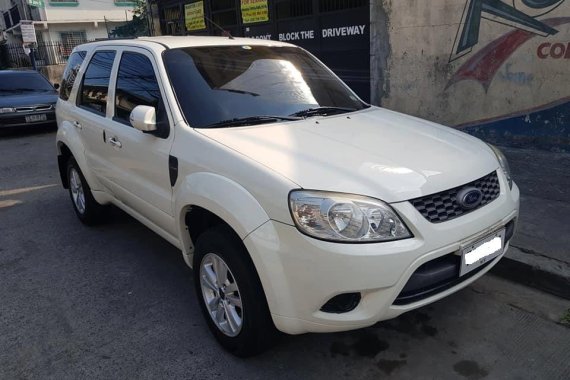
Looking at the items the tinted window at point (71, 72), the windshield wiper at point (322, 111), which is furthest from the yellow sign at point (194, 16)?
the windshield wiper at point (322, 111)

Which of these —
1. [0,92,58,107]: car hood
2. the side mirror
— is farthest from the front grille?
[0,92,58,107]: car hood

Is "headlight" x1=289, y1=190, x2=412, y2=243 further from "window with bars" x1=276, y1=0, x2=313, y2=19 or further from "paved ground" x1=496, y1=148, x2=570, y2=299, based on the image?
"window with bars" x1=276, y1=0, x2=313, y2=19

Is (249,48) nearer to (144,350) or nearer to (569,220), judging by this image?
(144,350)

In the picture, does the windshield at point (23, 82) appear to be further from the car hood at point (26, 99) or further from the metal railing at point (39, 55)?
the metal railing at point (39, 55)

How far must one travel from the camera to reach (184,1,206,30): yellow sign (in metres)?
12.4

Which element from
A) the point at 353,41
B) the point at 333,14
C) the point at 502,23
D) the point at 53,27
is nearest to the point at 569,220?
the point at 502,23

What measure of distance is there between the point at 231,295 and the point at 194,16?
37.5 ft

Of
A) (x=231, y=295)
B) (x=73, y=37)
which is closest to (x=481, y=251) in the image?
(x=231, y=295)

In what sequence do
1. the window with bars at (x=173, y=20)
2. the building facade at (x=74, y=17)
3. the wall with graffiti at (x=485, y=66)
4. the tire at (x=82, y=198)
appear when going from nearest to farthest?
the tire at (x=82, y=198), the wall with graffiti at (x=485, y=66), the window with bars at (x=173, y=20), the building facade at (x=74, y=17)

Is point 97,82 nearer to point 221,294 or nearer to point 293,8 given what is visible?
point 221,294

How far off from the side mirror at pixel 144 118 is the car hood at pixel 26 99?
366 inches

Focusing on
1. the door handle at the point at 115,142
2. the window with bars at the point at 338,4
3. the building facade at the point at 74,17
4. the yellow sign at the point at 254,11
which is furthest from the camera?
the building facade at the point at 74,17

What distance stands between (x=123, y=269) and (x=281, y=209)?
226cm

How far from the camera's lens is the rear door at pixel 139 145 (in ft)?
10.4
